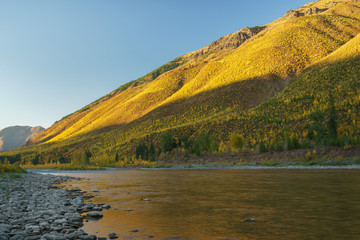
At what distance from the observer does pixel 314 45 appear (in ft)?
443

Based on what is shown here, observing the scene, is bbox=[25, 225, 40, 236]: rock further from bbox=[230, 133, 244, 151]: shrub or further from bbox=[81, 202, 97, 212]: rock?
bbox=[230, 133, 244, 151]: shrub

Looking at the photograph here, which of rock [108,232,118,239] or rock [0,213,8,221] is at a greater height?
rock [0,213,8,221]

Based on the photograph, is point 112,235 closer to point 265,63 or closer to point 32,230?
point 32,230


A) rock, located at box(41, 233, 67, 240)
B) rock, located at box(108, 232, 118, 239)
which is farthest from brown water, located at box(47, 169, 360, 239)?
rock, located at box(41, 233, 67, 240)

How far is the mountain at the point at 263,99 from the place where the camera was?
67938mm

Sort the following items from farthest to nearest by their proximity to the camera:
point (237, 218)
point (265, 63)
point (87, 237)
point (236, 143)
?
point (265, 63) → point (236, 143) → point (237, 218) → point (87, 237)

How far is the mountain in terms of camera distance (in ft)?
223

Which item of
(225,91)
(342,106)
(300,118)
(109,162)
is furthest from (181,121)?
(342,106)

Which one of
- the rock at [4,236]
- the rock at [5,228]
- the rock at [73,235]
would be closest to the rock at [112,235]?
the rock at [73,235]

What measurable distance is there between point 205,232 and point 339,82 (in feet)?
267

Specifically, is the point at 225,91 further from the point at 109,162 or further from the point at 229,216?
the point at 229,216

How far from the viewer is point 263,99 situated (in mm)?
115562

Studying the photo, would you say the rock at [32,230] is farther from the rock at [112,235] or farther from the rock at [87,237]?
the rock at [112,235]

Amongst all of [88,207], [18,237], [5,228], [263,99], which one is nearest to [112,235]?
[18,237]
